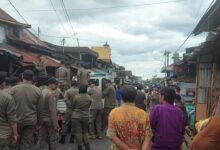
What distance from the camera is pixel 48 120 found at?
37.2ft

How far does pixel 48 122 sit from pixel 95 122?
6207 millimetres

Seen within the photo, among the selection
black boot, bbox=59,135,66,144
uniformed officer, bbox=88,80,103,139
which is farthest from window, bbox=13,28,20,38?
black boot, bbox=59,135,66,144

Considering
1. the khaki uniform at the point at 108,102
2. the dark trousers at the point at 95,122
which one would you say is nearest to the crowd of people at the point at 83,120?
the dark trousers at the point at 95,122

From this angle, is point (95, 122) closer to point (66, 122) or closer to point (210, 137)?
point (66, 122)

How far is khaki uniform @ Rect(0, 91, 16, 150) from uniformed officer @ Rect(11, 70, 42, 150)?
1.45 meters

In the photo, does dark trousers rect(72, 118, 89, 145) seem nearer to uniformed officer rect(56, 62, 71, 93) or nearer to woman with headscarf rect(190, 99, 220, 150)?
uniformed officer rect(56, 62, 71, 93)

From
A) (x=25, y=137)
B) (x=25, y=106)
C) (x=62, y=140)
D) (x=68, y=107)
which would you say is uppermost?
(x=25, y=106)

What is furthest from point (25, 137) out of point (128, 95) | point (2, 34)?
point (2, 34)

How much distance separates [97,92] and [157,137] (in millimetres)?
9796

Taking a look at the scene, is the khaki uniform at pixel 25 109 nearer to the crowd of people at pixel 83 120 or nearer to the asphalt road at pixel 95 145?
the crowd of people at pixel 83 120

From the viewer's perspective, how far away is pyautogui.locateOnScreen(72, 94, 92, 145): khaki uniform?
1313 centimetres

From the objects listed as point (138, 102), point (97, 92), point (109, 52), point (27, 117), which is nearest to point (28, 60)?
point (97, 92)

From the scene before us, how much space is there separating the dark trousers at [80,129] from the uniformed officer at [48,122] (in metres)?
1.56

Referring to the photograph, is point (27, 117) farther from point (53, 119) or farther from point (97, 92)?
point (97, 92)
